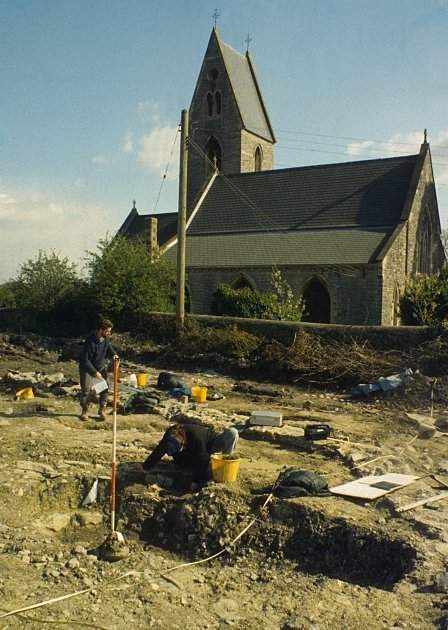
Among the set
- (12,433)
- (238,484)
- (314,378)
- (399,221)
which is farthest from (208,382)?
(399,221)

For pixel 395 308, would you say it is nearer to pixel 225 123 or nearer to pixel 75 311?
pixel 75 311

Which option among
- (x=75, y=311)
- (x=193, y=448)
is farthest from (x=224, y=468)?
(x=75, y=311)

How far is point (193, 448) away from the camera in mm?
7551

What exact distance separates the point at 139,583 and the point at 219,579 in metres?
0.81

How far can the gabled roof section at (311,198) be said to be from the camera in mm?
29656

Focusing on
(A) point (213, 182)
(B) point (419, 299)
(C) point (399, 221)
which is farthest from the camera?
(A) point (213, 182)

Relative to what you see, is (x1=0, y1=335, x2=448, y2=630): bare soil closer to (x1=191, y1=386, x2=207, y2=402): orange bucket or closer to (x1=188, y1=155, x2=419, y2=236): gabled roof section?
(x1=191, y1=386, x2=207, y2=402): orange bucket

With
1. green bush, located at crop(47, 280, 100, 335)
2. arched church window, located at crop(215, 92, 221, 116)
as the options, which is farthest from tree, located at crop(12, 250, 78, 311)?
arched church window, located at crop(215, 92, 221, 116)

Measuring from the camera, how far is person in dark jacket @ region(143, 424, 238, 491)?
7.28 meters

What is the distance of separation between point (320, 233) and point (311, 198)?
338 centimetres

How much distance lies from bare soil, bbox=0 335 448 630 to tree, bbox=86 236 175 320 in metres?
13.3

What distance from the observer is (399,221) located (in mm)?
27703

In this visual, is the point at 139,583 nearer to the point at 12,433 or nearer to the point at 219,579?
the point at 219,579

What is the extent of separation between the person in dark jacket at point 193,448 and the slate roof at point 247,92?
36584 mm
